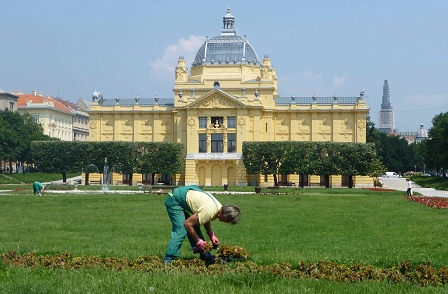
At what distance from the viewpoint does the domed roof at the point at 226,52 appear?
294ft

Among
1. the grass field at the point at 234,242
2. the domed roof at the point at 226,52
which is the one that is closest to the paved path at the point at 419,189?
the domed roof at the point at 226,52

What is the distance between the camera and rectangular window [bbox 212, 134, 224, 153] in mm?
83625

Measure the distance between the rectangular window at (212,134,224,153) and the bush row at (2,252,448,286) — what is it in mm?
69733

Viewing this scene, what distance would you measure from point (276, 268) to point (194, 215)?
70.2 inches

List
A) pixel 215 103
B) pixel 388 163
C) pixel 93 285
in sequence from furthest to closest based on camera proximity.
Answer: pixel 388 163 < pixel 215 103 < pixel 93 285

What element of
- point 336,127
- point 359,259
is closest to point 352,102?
point 336,127

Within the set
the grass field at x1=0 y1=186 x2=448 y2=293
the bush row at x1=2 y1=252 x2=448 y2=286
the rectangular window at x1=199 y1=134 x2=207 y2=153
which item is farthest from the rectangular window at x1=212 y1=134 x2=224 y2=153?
the bush row at x1=2 y1=252 x2=448 y2=286

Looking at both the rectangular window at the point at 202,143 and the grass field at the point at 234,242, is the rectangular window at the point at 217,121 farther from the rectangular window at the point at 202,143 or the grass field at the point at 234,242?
the grass field at the point at 234,242

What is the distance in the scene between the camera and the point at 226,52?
90188 millimetres

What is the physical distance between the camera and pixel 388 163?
142m

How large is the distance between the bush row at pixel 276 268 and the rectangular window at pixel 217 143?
69.7m

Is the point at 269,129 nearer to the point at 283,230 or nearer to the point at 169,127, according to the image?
the point at 169,127

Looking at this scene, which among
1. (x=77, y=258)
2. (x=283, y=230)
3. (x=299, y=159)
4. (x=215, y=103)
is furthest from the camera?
(x=215, y=103)

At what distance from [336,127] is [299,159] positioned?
12487 millimetres
